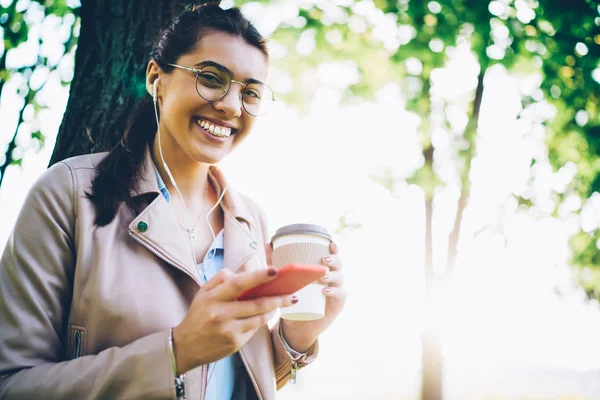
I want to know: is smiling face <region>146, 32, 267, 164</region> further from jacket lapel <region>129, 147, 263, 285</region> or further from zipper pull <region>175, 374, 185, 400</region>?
zipper pull <region>175, 374, 185, 400</region>

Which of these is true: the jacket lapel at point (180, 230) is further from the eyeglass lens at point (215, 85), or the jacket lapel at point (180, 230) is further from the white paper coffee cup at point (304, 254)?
the eyeglass lens at point (215, 85)

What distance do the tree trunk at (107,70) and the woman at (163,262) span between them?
1.30 ft

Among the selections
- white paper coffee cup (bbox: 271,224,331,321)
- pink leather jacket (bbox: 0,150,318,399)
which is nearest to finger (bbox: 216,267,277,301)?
pink leather jacket (bbox: 0,150,318,399)

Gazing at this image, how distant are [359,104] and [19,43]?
4798mm

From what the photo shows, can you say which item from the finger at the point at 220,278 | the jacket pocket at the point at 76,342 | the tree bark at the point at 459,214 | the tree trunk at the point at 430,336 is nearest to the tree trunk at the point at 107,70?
the jacket pocket at the point at 76,342

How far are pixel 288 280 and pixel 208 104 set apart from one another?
103cm

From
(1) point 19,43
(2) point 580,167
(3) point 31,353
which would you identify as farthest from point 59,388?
(2) point 580,167

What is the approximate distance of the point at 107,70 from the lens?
2.80 metres

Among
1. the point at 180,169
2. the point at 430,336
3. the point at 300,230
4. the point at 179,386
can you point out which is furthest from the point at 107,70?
the point at 430,336

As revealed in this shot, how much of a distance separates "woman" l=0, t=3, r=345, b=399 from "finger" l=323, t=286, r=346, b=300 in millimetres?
22

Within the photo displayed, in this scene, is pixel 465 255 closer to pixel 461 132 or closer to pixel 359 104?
pixel 461 132

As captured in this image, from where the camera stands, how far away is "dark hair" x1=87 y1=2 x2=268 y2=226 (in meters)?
1.99

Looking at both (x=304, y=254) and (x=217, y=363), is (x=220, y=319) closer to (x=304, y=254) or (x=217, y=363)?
(x=304, y=254)

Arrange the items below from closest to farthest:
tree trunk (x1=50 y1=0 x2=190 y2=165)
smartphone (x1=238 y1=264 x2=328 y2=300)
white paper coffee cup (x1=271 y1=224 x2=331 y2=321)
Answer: smartphone (x1=238 y1=264 x2=328 y2=300)
white paper coffee cup (x1=271 y1=224 x2=331 y2=321)
tree trunk (x1=50 y1=0 x2=190 y2=165)
